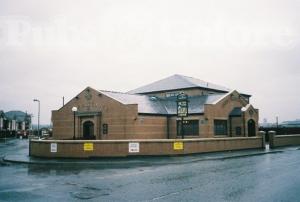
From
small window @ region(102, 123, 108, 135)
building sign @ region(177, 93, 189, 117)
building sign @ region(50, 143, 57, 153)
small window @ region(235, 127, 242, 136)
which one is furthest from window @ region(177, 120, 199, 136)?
building sign @ region(50, 143, 57, 153)

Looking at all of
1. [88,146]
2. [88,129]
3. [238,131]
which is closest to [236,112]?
[238,131]

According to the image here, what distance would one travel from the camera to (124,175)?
16.8m

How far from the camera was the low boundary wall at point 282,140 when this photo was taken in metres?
36.8

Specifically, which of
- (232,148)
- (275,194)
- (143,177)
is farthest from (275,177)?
(232,148)

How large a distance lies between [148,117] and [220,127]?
8314mm

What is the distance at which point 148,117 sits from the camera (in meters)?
37.5

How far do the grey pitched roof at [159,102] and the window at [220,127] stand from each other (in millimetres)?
2395

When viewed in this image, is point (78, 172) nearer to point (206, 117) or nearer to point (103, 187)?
point (103, 187)

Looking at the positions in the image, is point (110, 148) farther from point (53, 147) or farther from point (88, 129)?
point (88, 129)

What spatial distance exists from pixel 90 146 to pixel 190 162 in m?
7.36

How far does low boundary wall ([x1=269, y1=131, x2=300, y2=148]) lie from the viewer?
3684 centimetres

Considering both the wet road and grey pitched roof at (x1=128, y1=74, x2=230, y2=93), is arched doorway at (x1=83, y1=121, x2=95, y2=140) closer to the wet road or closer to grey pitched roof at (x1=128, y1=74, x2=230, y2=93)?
grey pitched roof at (x1=128, y1=74, x2=230, y2=93)

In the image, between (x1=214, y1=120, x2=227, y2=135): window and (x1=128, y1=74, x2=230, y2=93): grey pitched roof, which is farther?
(x1=128, y1=74, x2=230, y2=93): grey pitched roof

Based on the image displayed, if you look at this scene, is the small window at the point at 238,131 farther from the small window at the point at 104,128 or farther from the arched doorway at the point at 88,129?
the arched doorway at the point at 88,129
